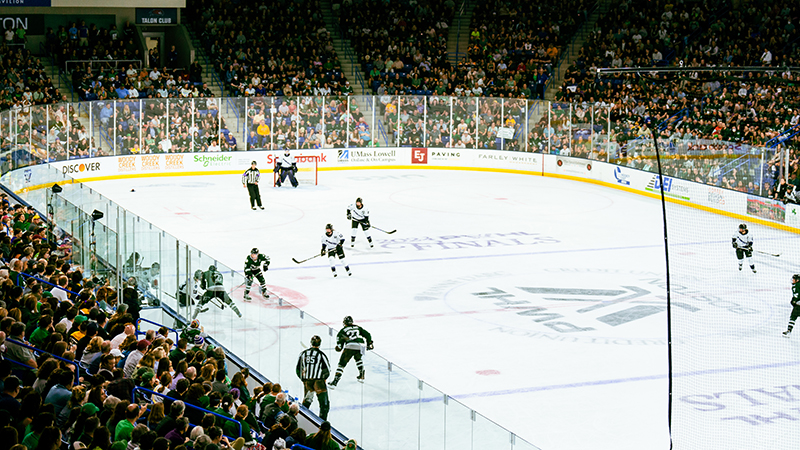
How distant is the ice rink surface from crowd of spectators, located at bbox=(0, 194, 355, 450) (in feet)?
5.79

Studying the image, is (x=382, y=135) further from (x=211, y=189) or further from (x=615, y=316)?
(x=615, y=316)

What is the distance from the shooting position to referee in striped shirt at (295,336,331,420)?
31.1 ft

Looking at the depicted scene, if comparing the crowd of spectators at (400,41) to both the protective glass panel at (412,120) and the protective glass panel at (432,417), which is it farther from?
the protective glass panel at (432,417)

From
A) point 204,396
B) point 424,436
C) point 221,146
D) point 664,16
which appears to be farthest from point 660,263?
point 664,16

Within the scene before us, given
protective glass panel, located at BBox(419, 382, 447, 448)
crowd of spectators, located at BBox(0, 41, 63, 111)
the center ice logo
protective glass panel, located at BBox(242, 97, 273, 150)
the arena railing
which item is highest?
crowd of spectators, located at BBox(0, 41, 63, 111)

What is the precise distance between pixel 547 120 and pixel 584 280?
13518 millimetres

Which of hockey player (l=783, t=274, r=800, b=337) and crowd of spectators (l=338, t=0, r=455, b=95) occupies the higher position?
crowd of spectators (l=338, t=0, r=455, b=95)

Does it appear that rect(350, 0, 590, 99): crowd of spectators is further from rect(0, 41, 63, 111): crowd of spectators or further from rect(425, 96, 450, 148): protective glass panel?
rect(0, 41, 63, 111): crowd of spectators

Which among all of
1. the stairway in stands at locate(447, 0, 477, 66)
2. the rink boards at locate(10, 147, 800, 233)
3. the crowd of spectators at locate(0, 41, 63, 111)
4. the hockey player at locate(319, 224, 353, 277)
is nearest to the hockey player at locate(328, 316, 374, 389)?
the hockey player at locate(319, 224, 353, 277)

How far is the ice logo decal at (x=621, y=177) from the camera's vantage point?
27117mm

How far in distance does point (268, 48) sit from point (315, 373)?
25393 mm

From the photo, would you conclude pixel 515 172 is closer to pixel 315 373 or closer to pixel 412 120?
pixel 412 120

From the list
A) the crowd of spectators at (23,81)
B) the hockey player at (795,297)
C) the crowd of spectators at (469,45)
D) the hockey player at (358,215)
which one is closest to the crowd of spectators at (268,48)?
the crowd of spectators at (469,45)

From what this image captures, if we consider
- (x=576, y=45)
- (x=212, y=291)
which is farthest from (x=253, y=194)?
(x=576, y=45)
